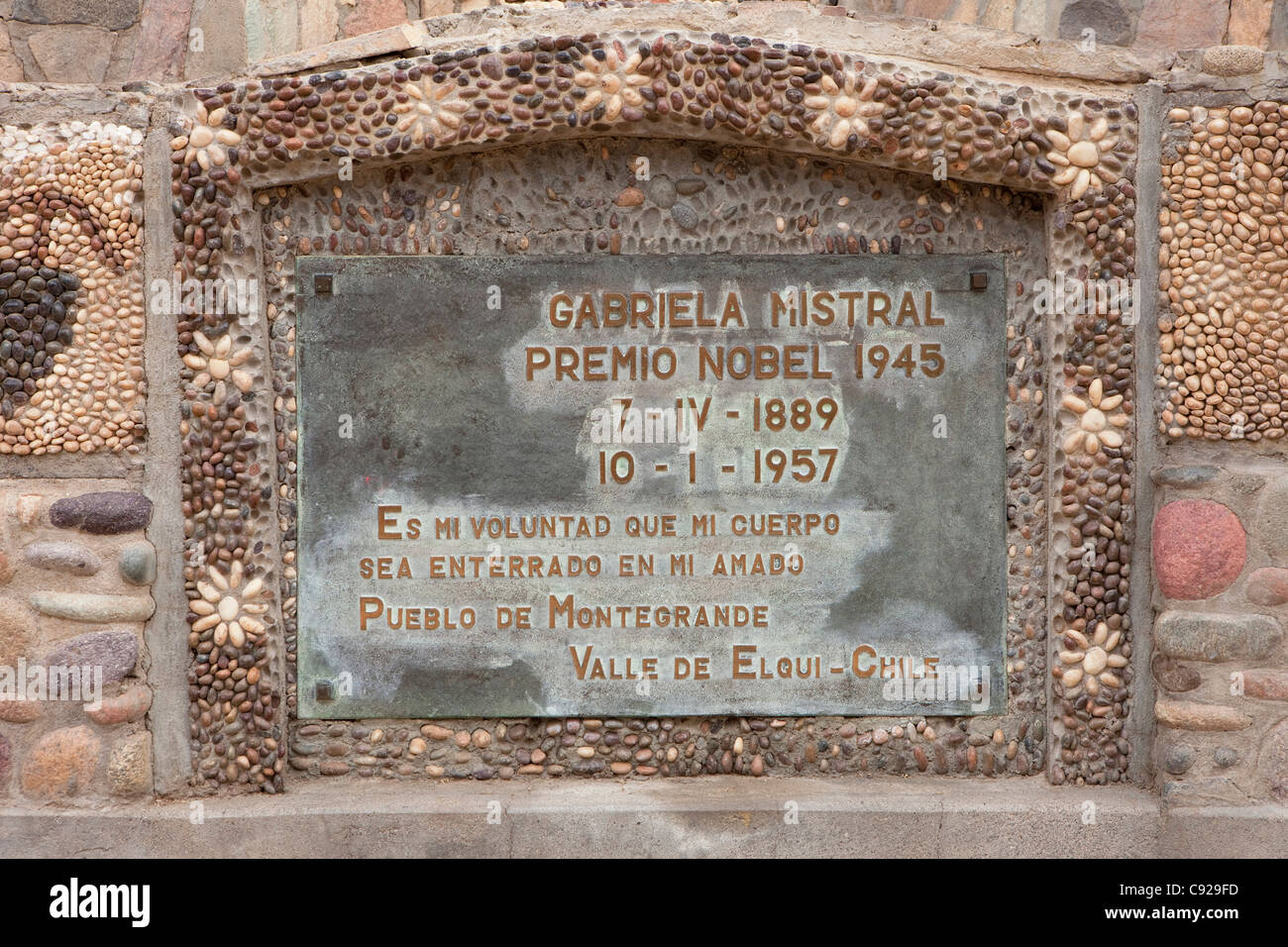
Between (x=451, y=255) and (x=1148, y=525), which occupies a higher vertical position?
(x=451, y=255)

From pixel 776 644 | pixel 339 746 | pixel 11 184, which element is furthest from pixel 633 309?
pixel 11 184

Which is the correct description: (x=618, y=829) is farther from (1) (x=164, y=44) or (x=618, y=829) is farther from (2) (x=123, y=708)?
(1) (x=164, y=44)

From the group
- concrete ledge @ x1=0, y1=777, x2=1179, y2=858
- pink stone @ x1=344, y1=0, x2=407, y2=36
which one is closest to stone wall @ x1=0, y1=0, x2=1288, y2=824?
pink stone @ x1=344, y1=0, x2=407, y2=36

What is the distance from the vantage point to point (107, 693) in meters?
3.21

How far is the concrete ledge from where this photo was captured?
10.3 feet

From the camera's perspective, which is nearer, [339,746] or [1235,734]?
[1235,734]

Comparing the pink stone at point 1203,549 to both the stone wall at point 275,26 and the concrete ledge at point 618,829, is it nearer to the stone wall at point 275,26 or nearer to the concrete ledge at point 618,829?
the concrete ledge at point 618,829

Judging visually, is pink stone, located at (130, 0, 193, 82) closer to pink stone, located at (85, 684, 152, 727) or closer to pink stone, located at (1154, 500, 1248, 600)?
pink stone, located at (85, 684, 152, 727)

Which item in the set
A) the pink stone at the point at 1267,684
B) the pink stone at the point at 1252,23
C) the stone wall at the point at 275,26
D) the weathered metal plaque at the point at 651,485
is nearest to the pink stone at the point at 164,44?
the stone wall at the point at 275,26

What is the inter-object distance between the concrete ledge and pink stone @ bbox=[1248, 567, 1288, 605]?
0.67m

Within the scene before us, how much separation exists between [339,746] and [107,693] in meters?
0.68

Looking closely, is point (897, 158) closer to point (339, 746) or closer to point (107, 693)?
point (339, 746)

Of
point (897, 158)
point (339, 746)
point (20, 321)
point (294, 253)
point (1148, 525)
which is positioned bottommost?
point (339, 746)

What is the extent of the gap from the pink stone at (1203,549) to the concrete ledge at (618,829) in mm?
656
